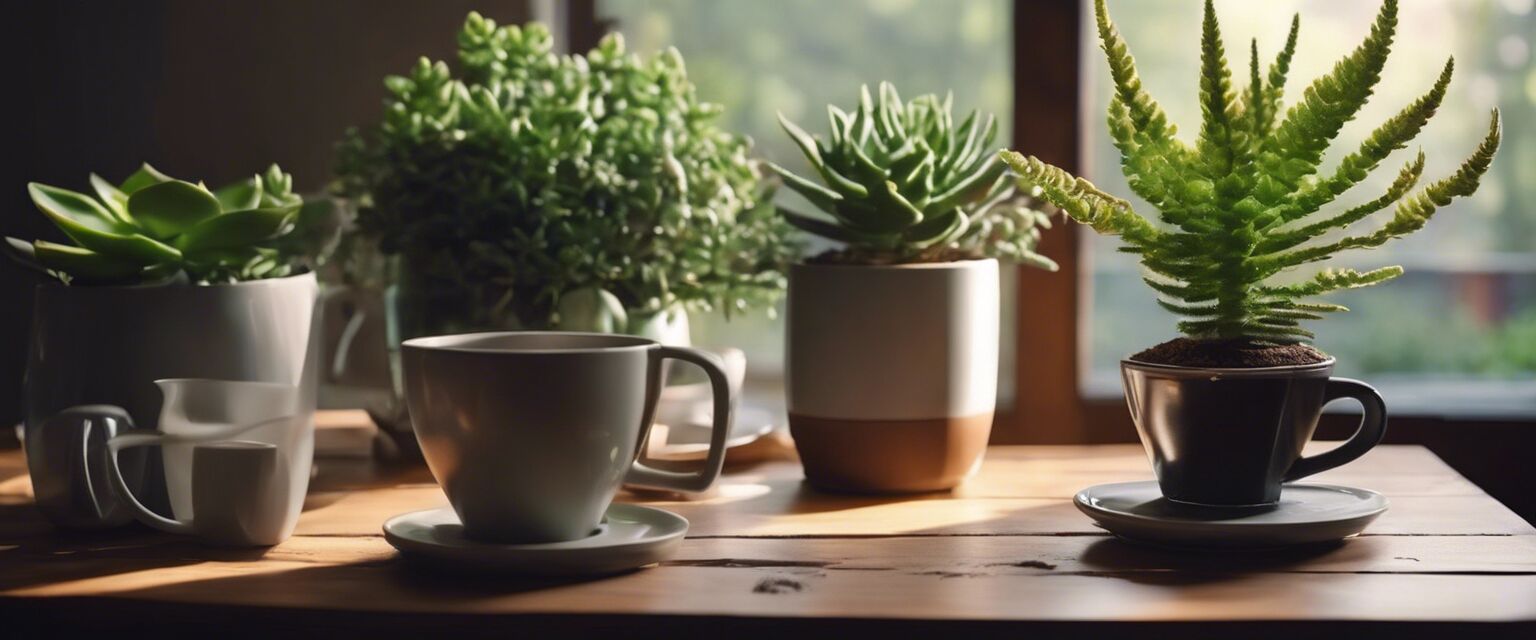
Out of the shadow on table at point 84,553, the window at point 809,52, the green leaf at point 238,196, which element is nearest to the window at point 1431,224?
the window at point 809,52

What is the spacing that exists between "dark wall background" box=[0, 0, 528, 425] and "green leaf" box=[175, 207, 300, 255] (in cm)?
69

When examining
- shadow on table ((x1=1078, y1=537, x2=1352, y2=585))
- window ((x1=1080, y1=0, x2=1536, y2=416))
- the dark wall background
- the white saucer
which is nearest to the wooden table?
shadow on table ((x1=1078, y1=537, x2=1352, y2=585))

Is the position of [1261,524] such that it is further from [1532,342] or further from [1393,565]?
[1532,342]

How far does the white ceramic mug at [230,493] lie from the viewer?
767 millimetres

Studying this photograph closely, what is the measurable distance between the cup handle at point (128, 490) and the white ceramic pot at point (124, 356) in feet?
0.06

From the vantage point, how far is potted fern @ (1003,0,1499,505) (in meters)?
0.77

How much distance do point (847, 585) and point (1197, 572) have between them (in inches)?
7.3

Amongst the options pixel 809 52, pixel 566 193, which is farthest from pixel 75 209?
pixel 809 52

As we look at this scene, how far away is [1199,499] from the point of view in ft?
2.62

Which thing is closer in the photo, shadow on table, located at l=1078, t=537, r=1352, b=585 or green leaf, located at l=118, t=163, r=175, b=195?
shadow on table, located at l=1078, t=537, r=1352, b=585

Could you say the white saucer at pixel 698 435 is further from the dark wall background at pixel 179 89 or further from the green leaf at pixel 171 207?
the dark wall background at pixel 179 89

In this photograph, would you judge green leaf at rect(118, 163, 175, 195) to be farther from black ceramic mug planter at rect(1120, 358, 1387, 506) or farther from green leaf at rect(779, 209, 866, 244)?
black ceramic mug planter at rect(1120, 358, 1387, 506)

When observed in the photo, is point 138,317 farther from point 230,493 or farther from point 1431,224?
point 1431,224

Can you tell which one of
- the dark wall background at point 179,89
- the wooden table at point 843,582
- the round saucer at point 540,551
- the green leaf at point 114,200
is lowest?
the wooden table at point 843,582
